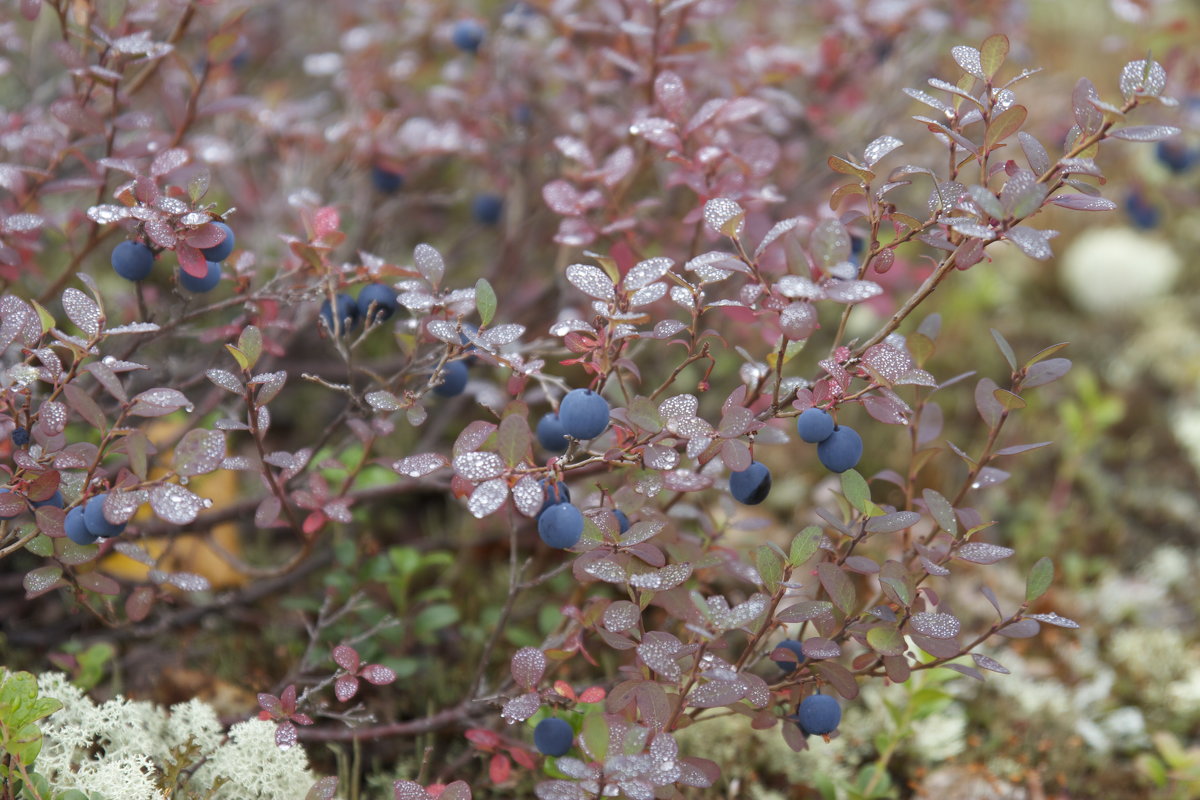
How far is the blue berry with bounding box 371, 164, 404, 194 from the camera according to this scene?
2.30m

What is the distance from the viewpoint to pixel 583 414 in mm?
1249

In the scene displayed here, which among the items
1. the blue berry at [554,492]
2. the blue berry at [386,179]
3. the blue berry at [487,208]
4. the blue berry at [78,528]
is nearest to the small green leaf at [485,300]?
the blue berry at [554,492]

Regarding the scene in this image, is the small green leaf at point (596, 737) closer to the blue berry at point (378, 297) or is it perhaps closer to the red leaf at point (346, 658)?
the red leaf at point (346, 658)

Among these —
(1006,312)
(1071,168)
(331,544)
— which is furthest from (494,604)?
(1006,312)

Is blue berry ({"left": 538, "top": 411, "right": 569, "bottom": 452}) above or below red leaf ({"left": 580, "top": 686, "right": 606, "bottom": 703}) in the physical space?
above

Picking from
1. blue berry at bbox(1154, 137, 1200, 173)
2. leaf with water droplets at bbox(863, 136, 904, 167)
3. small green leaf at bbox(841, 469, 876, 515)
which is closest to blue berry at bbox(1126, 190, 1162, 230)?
blue berry at bbox(1154, 137, 1200, 173)

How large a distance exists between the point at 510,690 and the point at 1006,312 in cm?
257

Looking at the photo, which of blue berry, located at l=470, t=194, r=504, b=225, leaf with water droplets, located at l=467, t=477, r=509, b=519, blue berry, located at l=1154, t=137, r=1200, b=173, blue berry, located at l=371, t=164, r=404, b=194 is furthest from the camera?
blue berry, located at l=1154, t=137, r=1200, b=173

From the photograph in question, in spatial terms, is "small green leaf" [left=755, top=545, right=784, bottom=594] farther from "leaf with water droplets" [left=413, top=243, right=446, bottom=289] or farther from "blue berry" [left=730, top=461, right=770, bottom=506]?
"leaf with water droplets" [left=413, top=243, right=446, bottom=289]

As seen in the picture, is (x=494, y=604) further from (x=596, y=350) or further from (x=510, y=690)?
(x=596, y=350)

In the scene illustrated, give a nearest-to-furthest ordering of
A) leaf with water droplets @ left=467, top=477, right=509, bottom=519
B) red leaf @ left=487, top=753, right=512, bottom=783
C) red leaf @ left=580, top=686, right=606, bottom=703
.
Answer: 1. leaf with water droplets @ left=467, top=477, right=509, bottom=519
2. red leaf @ left=580, top=686, right=606, bottom=703
3. red leaf @ left=487, top=753, right=512, bottom=783

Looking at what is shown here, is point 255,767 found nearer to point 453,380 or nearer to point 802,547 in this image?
point 453,380

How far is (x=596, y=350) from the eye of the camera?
133 centimetres

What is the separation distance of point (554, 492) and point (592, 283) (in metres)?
0.31
